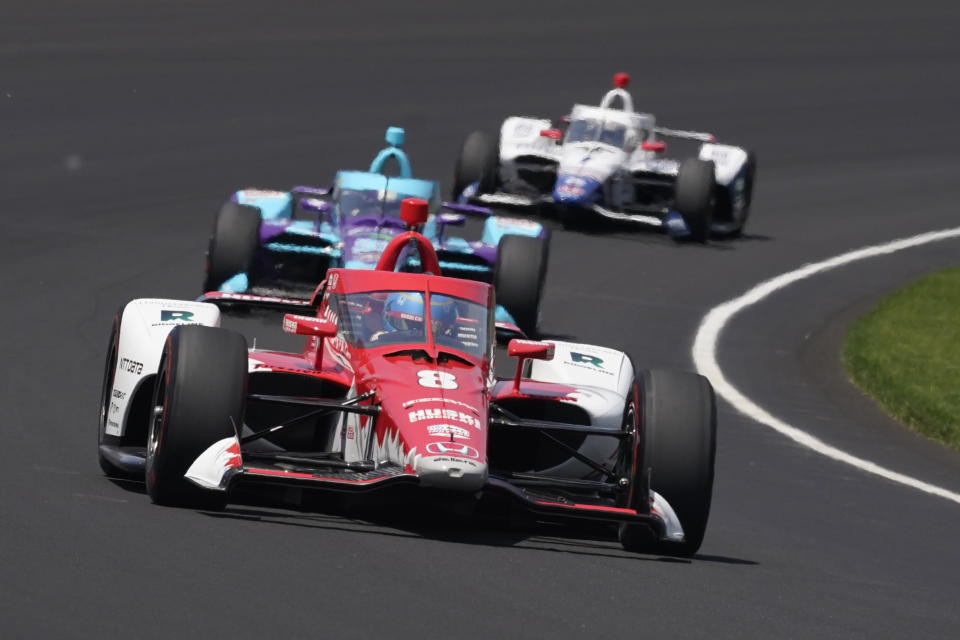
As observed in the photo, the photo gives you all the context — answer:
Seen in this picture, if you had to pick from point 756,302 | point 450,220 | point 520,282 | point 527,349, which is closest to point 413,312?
point 527,349

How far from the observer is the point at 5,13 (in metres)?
33.6

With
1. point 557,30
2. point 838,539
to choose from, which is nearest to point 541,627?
point 838,539

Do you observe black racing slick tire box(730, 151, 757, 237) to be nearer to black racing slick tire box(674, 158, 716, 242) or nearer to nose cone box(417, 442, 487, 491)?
black racing slick tire box(674, 158, 716, 242)

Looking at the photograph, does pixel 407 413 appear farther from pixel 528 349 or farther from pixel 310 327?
pixel 528 349

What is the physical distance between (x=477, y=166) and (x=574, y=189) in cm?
177

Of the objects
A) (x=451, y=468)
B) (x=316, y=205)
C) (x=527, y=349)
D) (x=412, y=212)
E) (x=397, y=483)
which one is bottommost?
(x=397, y=483)

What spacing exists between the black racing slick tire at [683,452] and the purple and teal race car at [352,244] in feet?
21.9

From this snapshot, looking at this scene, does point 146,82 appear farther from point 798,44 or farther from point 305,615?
point 305,615

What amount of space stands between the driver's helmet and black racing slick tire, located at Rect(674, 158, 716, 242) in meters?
12.8

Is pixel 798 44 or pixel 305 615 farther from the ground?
pixel 798 44

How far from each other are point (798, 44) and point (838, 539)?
3030 cm

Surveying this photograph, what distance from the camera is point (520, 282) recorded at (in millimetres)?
16328

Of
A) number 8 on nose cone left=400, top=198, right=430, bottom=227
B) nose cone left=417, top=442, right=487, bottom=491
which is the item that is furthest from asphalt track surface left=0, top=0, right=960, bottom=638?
number 8 on nose cone left=400, top=198, right=430, bottom=227

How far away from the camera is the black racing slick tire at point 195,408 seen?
29.7 feet
